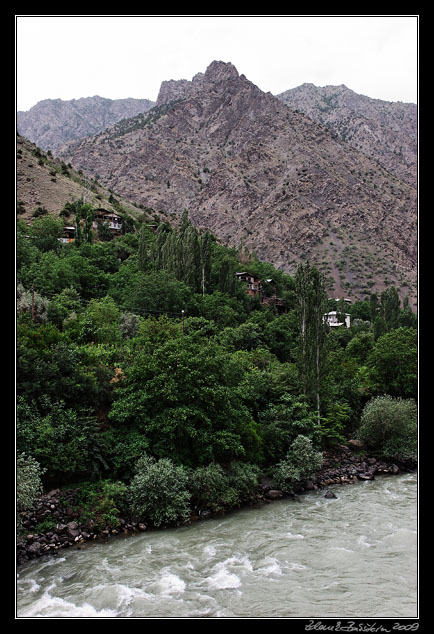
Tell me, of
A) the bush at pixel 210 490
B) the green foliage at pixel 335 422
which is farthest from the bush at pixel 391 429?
the bush at pixel 210 490

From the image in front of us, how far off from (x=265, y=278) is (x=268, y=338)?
25.2 metres

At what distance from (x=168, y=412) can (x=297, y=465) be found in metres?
6.85

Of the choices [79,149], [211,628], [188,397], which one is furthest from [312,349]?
[79,149]

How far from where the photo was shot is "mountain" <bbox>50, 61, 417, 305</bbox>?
327 feet

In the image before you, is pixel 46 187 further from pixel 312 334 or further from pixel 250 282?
pixel 312 334

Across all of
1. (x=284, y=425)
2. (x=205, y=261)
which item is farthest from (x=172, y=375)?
(x=205, y=261)

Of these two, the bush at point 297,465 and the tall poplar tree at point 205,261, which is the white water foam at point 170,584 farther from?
the tall poplar tree at point 205,261

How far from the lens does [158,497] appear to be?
603 inches

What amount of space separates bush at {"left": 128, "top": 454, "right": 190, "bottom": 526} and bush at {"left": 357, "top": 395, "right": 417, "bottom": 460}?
508 inches

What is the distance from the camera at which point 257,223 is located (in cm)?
11294

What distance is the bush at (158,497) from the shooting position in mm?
15156

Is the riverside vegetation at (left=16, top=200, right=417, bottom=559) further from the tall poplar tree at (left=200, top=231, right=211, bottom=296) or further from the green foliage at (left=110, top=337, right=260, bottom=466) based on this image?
the tall poplar tree at (left=200, top=231, right=211, bottom=296)

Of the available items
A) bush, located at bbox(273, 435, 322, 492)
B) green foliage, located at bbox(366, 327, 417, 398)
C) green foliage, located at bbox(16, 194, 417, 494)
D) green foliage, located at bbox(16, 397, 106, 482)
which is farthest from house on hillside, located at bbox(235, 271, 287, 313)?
green foliage, located at bbox(16, 397, 106, 482)

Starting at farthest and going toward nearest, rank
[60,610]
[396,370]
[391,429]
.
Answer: [396,370] < [391,429] < [60,610]
